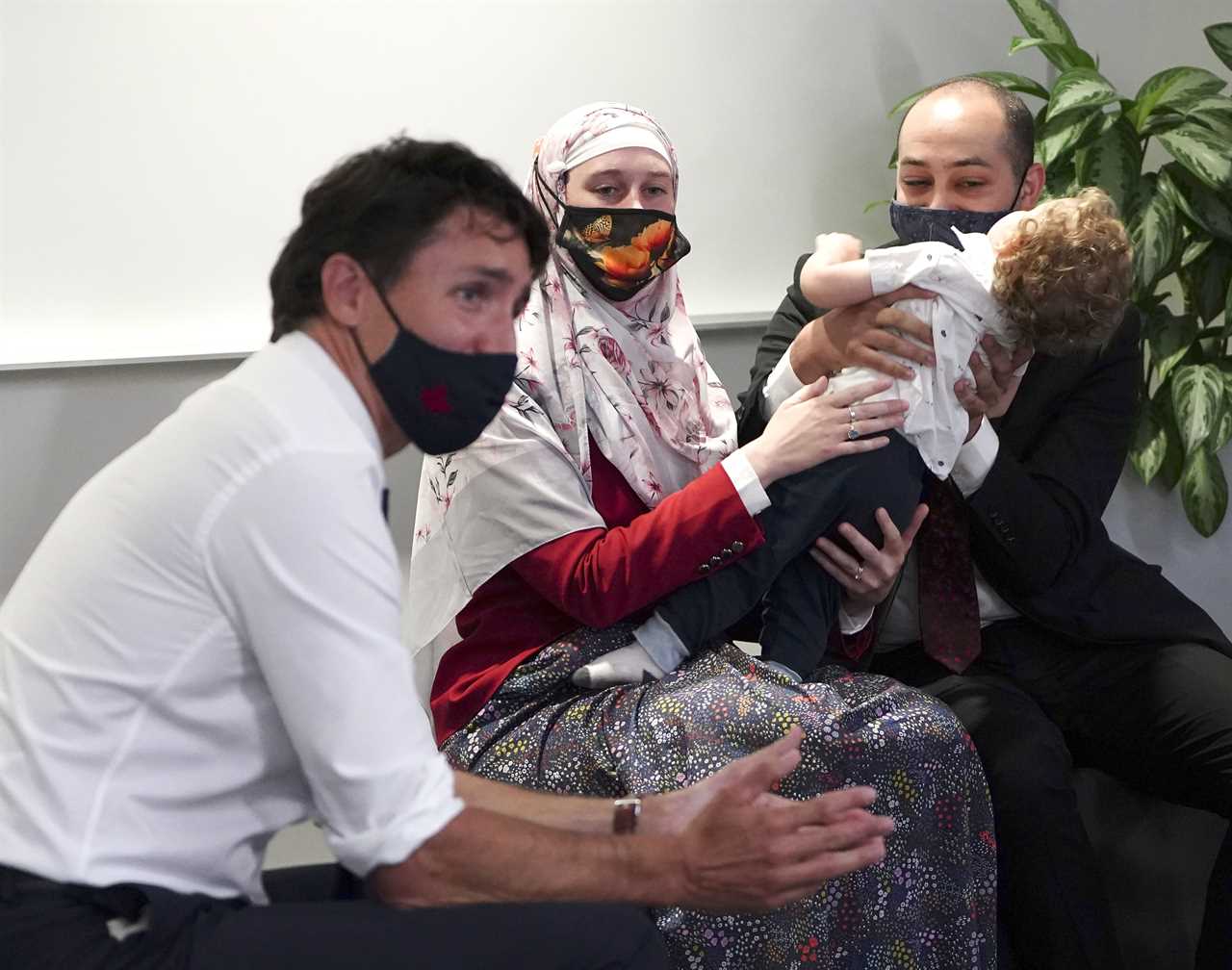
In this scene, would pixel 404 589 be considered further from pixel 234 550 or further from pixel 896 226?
pixel 234 550

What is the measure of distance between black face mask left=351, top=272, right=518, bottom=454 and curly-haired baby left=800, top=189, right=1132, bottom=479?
86 cm

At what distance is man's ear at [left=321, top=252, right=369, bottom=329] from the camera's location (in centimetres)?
132

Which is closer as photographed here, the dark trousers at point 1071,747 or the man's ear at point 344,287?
the man's ear at point 344,287

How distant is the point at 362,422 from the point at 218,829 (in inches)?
15.3

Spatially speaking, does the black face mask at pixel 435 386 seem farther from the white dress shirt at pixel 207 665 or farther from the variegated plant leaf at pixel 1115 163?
the variegated plant leaf at pixel 1115 163

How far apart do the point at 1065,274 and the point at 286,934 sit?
1414mm

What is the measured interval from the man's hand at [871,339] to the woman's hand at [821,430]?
50 millimetres

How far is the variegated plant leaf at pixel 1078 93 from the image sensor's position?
276 centimetres

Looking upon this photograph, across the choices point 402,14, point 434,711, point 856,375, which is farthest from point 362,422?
point 402,14

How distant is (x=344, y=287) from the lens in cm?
132

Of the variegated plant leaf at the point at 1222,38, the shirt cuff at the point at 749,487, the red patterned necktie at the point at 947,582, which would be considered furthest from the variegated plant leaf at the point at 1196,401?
the shirt cuff at the point at 749,487

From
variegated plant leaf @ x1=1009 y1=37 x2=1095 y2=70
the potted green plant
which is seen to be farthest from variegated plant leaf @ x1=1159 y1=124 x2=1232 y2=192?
variegated plant leaf @ x1=1009 y1=37 x2=1095 y2=70

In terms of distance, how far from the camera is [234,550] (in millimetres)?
1153

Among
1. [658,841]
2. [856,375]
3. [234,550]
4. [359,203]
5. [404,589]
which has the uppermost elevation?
[359,203]
